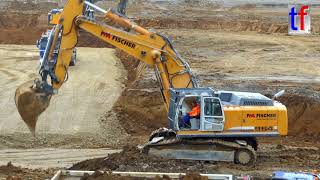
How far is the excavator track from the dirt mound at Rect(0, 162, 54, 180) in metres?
2.90

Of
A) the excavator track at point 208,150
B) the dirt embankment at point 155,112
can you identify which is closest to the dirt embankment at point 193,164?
the excavator track at point 208,150

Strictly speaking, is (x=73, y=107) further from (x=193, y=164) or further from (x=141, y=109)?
(x=193, y=164)

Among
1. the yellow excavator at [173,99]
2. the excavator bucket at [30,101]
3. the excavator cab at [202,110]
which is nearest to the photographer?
the excavator bucket at [30,101]

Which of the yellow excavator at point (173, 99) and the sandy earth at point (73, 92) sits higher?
the yellow excavator at point (173, 99)

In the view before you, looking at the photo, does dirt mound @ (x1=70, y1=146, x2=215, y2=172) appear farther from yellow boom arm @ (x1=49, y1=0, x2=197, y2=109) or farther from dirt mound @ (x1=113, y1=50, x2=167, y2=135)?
dirt mound @ (x1=113, y1=50, x2=167, y2=135)

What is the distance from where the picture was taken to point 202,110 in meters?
15.4

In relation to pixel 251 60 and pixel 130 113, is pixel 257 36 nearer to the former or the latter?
pixel 251 60

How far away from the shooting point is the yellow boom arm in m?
15.2

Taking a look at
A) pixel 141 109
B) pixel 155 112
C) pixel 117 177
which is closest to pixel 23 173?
pixel 117 177

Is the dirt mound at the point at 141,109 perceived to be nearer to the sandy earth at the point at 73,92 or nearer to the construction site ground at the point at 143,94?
the construction site ground at the point at 143,94

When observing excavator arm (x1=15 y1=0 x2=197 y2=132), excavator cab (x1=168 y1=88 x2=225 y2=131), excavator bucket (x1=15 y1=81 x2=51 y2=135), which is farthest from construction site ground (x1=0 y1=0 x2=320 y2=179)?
excavator arm (x1=15 y1=0 x2=197 y2=132)

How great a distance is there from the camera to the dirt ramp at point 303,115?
68.6 feet

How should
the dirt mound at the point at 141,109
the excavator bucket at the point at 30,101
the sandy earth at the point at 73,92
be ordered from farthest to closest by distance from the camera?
the dirt mound at the point at 141,109
the sandy earth at the point at 73,92
the excavator bucket at the point at 30,101

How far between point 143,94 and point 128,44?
25.7 feet
